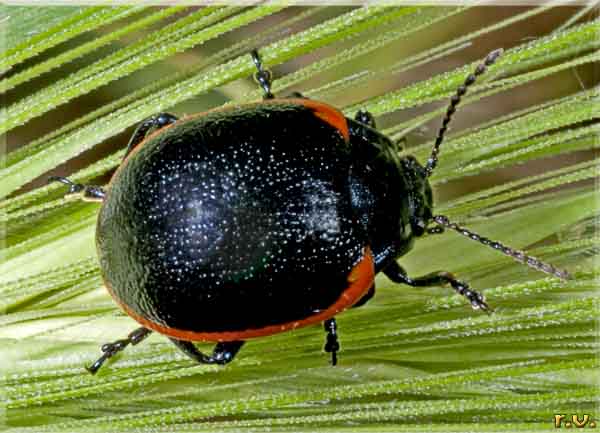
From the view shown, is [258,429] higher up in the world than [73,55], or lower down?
lower down

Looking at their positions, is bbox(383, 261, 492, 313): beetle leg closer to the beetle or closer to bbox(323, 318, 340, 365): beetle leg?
the beetle

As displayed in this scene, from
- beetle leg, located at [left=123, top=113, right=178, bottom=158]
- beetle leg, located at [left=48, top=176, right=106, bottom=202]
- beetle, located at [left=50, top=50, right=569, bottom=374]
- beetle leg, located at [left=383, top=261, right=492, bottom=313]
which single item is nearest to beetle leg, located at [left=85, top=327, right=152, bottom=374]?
beetle, located at [left=50, top=50, right=569, bottom=374]

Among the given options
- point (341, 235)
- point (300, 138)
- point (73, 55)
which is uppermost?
point (73, 55)

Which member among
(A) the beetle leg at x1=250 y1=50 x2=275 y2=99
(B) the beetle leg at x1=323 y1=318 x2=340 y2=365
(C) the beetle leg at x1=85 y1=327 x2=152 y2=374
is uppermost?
(A) the beetle leg at x1=250 y1=50 x2=275 y2=99

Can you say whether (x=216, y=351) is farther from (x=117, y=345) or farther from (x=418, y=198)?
(x=418, y=198)

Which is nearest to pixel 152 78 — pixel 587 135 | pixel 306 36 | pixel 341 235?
pixel 306 36

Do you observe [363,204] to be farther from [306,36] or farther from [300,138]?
[306,36]

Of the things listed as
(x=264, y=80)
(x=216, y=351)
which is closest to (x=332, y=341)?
(x=216, y=351)
